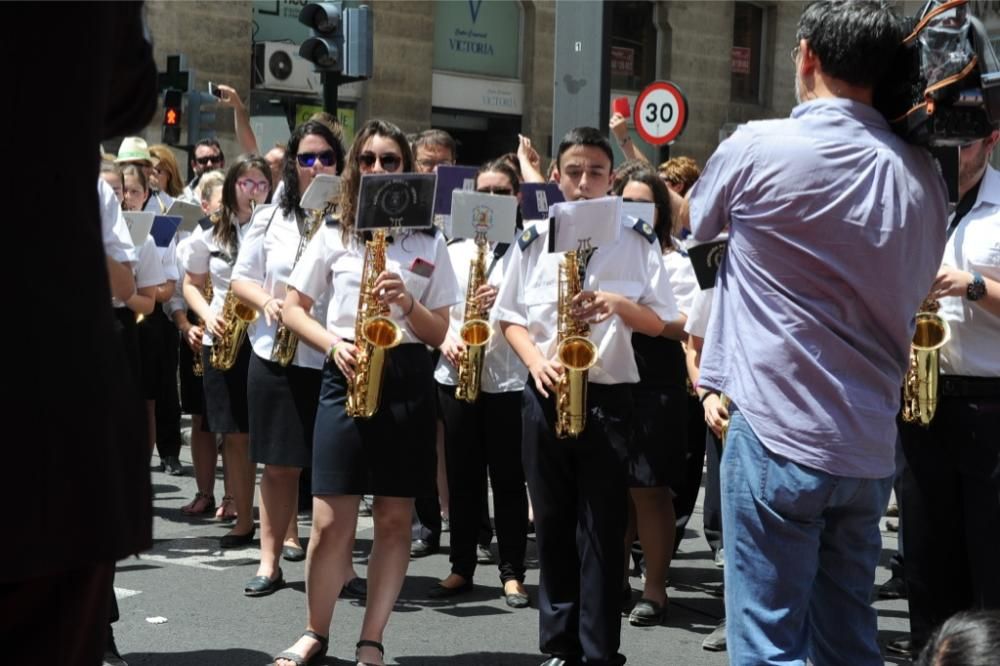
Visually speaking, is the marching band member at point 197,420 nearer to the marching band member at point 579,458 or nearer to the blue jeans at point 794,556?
the marching band member at point 579,458

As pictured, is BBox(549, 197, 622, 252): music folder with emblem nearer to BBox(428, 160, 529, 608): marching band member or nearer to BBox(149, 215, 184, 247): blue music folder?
BBox(428, 160, 529, 608): marching band member

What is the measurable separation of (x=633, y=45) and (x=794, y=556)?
22.3 metres

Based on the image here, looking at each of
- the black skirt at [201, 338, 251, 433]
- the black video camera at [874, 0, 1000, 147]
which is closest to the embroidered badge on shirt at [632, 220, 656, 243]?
the black video camera at [874, 0, 1000, 147]

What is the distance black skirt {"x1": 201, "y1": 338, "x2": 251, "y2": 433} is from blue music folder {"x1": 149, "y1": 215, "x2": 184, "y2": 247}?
70 centimetres

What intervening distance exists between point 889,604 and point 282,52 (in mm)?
15126

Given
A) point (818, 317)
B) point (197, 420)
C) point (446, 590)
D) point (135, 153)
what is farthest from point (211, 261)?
point (818, 317)

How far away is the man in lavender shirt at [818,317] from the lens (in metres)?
3.50

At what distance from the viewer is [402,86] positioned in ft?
71.4

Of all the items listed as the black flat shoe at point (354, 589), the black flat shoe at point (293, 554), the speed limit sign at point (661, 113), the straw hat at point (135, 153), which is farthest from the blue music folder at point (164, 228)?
the speed limit sign at point (661, 113)

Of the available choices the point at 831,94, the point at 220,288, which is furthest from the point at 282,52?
the point at 831,94

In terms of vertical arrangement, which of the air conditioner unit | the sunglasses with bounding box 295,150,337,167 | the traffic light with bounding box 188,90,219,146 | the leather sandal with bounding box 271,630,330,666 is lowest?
the leather sandal with bounding box 271,630,330,666

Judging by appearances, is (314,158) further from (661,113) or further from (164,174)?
(661,113)

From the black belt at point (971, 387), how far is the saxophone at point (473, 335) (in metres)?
2.59

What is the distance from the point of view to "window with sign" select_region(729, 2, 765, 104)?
26.8m
